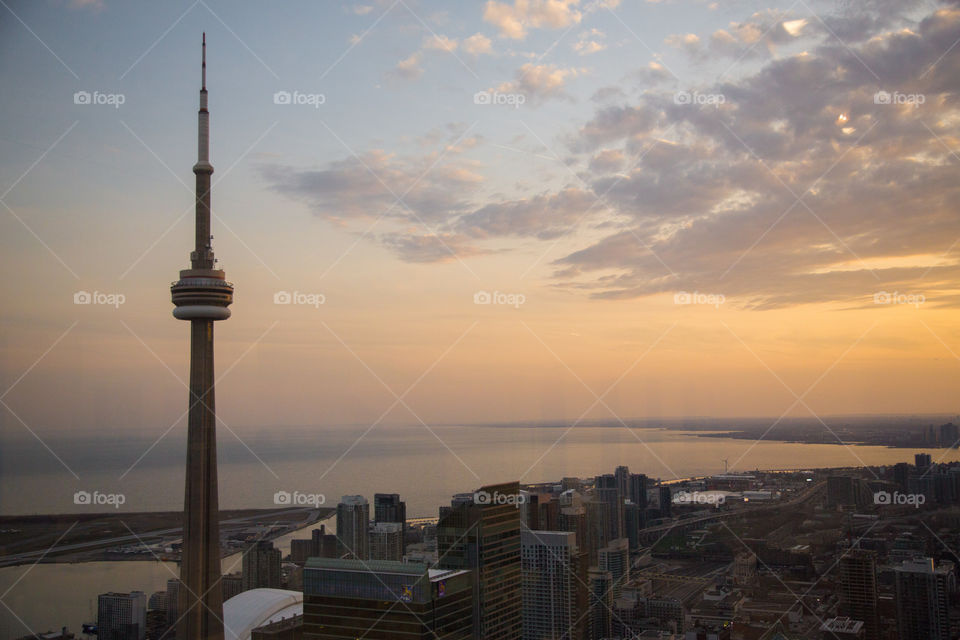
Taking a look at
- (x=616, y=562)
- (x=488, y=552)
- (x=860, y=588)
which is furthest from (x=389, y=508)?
(x=860, y=588)

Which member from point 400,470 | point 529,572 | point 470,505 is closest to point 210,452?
point 400,470

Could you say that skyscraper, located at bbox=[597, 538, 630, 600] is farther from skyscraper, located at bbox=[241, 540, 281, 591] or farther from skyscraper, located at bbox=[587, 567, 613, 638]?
skyscraper, located at bbox=[241, 540, 281, 591]

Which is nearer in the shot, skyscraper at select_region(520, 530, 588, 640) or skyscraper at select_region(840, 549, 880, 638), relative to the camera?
skyscraper at select_region(840, 549, 880, 638)

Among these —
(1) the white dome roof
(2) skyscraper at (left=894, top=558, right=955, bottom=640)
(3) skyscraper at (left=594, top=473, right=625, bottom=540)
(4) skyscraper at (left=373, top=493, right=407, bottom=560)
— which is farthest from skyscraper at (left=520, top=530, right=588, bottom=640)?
(2) skyscraper at (left=894, top=558, right=955, bottom=640)

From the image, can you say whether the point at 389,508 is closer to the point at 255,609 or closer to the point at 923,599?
the point at 255,609

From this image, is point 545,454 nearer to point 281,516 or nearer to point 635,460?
point 635,460
